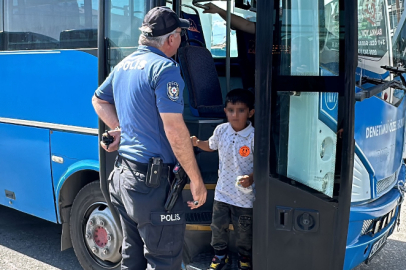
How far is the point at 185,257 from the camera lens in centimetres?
329

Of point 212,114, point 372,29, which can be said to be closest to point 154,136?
point 212,114

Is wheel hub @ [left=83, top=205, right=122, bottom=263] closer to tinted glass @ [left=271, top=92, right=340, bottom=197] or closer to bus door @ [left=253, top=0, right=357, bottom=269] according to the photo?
bus door @ [left=253, top=0, right=357, bottom=269]

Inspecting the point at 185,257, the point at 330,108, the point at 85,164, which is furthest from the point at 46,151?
the point at 330,108

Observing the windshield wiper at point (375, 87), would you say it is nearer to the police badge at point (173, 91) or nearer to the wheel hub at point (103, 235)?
the police badge at point (173, 91)

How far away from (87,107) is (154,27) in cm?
137

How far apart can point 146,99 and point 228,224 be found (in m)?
1.20

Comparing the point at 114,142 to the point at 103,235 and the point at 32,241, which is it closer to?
the point at 103,235

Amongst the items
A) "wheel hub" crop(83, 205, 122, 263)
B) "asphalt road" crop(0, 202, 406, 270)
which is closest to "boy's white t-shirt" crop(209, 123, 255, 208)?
"wheel hub" crop(83, 205, 122, 263)

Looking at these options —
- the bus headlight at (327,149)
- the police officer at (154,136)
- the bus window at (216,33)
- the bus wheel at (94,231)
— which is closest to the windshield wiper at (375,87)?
the bus headlight at (327,149)

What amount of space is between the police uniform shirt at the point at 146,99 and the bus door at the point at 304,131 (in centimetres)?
53

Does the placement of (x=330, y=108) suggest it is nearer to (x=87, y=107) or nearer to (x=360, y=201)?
(x=360, y=201)

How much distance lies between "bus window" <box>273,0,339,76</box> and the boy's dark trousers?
1065 millimetres

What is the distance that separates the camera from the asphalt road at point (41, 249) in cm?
429

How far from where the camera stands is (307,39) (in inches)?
105
